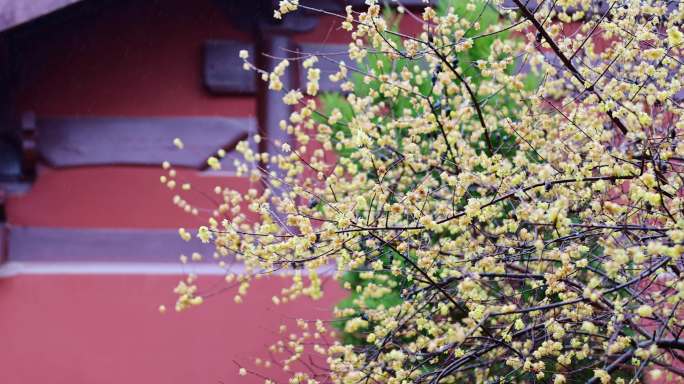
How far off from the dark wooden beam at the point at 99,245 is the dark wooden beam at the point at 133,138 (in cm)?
43

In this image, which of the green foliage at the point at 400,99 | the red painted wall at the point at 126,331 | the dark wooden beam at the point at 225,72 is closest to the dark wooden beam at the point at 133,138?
the dark wooden beam at the point at 225,72

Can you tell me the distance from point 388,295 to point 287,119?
58.0 inches

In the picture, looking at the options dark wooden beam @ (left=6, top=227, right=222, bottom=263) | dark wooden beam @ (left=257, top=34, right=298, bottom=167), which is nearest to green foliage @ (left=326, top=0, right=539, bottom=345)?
dark wooden beam @ (left=257, top=34, right=298, bottom=167)

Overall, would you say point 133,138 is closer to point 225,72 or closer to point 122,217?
point 122,217

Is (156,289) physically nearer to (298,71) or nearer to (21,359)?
(21,359)

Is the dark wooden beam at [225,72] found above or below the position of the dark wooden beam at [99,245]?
above

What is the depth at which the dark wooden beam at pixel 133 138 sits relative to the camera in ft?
16.3

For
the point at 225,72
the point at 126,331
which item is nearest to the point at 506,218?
the point at 225,72

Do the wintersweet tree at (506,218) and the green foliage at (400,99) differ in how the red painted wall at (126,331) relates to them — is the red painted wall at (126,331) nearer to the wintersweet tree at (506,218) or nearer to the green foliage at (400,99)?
the green foliage at (400,99)

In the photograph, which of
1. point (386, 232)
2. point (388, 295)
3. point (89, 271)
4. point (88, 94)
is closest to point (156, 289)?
point (89, 271)

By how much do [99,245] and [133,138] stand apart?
0.68 m

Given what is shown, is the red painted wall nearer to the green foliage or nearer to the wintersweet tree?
the green foliage

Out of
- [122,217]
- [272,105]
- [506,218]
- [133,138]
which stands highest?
[272,105]

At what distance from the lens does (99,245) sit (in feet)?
16.2
